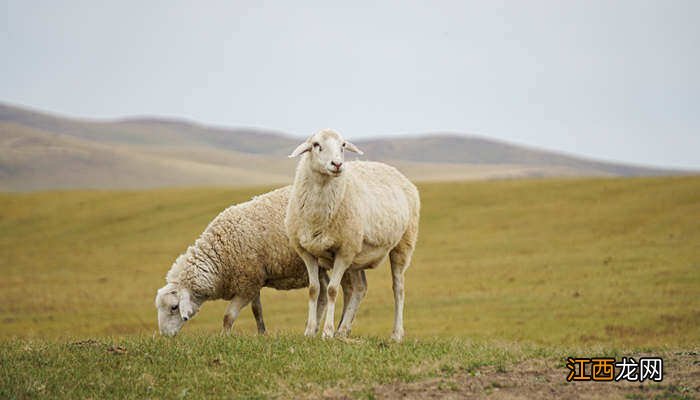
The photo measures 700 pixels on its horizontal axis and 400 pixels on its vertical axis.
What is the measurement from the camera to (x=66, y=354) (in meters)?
9.78

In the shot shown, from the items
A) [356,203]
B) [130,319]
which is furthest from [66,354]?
[130,319]

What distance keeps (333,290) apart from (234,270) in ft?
Answer: 8.95

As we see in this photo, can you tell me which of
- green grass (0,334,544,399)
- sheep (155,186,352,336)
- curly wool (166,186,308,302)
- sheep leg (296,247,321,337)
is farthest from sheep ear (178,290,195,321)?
sheep leg (296,247,321,337)

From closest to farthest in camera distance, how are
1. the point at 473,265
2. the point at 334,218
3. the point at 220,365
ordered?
A: the point at 220,365, the point at 334,218, the point at 473,265

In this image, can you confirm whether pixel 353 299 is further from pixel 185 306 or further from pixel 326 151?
pixel 326 151

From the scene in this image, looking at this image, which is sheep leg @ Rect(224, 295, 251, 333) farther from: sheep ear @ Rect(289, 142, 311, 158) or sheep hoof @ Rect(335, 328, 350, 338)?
sheep ear @ Rect(289, 142, 311, 158)

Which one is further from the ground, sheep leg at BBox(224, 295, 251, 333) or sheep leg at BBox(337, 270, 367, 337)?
sheep leg at BBox(337, 270, 367, 337)

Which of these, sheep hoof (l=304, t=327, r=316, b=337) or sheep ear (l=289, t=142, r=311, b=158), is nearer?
sheep ear (l=289, t=142, r=311, b=158)

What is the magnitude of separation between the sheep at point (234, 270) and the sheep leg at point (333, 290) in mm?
1669

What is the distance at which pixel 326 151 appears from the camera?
10836 millimetres

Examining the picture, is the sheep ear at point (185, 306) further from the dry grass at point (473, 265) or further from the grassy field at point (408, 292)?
the dry grass at point (473, 265)

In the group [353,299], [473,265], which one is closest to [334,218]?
[353,299]

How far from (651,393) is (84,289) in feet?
97.2

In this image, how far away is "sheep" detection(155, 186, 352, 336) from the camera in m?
13.2
